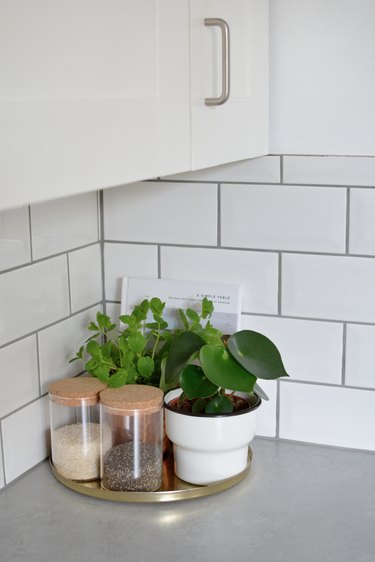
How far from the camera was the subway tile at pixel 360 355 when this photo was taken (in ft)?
4.51

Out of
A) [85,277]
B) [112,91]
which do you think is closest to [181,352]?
[85,277]

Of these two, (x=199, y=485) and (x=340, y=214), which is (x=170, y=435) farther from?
(x=340, y=214)

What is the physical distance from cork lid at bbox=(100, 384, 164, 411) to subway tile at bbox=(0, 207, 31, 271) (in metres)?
0.25

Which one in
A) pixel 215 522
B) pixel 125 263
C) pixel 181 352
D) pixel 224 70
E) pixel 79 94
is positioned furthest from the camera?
pixel 125 263

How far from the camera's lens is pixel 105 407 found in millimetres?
1242

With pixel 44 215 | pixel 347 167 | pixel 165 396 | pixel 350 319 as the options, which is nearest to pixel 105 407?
pixel 165 396

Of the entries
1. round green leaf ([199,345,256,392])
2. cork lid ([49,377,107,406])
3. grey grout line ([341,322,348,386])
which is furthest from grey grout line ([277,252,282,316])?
cork lid ([49,377,107,406])

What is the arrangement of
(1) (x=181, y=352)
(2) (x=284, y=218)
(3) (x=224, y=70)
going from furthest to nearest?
(2) (x=284, y=218)
(1) (x=181, y=352)
(3) (x=224, y=70)

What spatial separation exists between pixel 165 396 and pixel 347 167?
0.49 meters

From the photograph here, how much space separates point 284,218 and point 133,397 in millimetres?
416

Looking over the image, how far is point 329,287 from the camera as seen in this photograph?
1385mm

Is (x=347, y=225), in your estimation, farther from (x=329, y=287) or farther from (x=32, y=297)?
(x=32, y=297)

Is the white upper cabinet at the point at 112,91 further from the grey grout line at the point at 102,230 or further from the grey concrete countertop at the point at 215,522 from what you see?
the grey concrete countertop at the point at 215,522

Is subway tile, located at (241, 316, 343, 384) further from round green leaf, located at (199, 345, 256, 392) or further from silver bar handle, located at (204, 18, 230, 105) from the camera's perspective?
silver bar handle, located at (204, 18, 230, 105)
